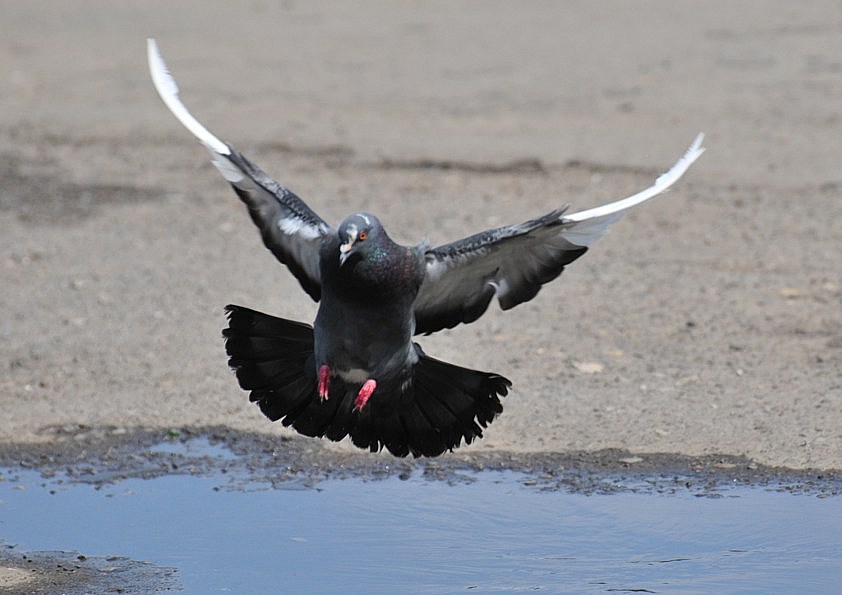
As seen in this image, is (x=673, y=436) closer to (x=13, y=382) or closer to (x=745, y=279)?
(x=745, y=279)

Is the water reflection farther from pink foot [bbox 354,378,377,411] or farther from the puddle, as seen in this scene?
pink foot [bbox 354,378,377,411]

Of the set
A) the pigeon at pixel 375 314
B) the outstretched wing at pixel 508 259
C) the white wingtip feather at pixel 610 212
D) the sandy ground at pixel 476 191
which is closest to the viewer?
the white wingtip feather at pixel 610 212

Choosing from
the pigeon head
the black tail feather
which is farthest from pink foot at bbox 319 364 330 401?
the pigeon head

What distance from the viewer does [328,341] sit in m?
5.64

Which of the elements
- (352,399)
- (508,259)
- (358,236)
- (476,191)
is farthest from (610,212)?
(476,191)

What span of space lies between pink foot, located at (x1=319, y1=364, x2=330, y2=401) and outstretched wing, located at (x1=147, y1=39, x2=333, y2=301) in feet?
1.43

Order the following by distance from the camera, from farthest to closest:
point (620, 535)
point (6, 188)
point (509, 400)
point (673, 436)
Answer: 1. point (6, 188)
2. point (509, 400)
3. point (673, 436)
4. point (620, 535)

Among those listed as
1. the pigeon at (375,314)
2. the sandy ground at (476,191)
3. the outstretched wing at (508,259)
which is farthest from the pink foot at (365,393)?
the sandy ground at (476,191)

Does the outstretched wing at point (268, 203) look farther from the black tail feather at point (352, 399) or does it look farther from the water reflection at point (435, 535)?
the water reflection at point (435, 535)

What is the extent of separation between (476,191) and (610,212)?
4.84 metres

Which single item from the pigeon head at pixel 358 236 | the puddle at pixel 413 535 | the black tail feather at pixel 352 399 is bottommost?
the puddle at pixel 413 535

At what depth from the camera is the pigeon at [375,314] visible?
544cm

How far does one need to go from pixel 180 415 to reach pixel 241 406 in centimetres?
28

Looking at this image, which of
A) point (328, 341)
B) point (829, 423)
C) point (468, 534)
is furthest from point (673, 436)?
point (328, 341)
